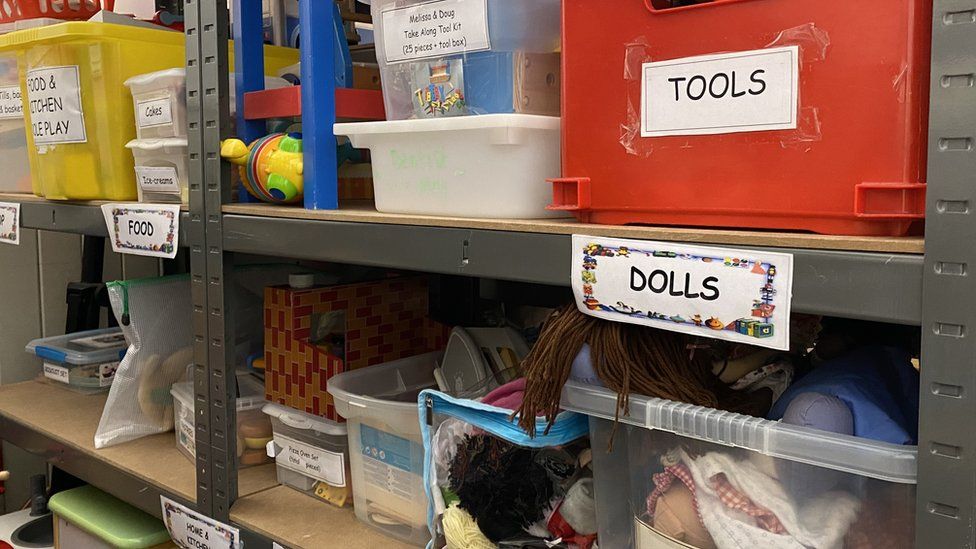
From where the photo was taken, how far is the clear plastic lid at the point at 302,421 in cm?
132

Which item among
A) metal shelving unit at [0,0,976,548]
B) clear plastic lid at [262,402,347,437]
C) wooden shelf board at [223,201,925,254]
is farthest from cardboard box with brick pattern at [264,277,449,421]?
wooden shelf board at [223,201,925,254]

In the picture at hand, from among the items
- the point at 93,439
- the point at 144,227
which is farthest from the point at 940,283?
the point at 93,439

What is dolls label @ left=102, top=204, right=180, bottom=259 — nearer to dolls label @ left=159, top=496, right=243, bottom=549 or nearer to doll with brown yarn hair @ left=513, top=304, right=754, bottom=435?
dolls label @ left=159, top=496, right=243, bottom=549

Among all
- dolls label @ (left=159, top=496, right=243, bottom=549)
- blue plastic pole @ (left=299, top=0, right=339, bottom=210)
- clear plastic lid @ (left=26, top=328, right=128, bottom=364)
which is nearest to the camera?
blue plastic pole @ (left=299, top=0, right=339, bottom=210)

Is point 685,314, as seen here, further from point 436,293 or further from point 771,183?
point 436,293

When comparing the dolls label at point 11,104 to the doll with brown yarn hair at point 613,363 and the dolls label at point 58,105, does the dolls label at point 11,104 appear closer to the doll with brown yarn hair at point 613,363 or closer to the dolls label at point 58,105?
the dolls label at point 58,105

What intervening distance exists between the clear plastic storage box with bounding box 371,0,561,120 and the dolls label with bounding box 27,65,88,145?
639mm

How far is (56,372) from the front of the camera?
1978mm

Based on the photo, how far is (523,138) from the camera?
3.06ft

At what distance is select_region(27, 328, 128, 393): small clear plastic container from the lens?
1923 millimetres

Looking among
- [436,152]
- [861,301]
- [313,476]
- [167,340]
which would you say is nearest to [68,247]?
[167,340]

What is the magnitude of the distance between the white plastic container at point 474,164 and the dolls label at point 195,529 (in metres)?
0.57

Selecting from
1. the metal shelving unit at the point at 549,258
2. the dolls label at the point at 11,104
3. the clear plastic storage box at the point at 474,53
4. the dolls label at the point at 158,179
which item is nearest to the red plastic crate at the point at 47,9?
the dolls label at the point at 11,104

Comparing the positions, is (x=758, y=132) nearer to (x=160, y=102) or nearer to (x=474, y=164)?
(x=474, y=164)
